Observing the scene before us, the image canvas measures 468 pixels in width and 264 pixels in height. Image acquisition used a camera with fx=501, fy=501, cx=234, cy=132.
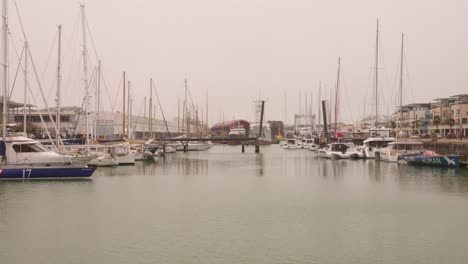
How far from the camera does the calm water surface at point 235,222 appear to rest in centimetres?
1895

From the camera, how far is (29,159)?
4038 cm

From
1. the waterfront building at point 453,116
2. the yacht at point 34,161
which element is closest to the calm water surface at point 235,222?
the yacht at point 34,161

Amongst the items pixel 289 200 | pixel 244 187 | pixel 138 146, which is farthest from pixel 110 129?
pixel 289 200

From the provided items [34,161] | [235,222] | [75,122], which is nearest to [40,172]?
[34,161]

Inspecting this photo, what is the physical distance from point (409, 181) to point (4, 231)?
32.1 metres

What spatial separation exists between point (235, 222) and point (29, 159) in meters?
22.9

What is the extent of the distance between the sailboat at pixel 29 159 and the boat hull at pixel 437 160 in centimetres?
3572

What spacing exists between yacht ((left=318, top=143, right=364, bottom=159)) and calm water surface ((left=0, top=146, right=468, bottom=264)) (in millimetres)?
29793

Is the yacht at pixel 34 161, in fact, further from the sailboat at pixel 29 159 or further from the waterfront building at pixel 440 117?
the waterfront building at pixel 440 117

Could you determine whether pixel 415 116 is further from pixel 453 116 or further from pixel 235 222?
pixel 235 222

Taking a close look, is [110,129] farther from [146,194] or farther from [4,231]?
[4,231]

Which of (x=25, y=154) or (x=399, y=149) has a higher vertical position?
(x=25, y=154)

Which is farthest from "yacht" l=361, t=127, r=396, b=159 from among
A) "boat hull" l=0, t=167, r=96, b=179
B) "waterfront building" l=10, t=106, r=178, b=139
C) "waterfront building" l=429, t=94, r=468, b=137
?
"boat hull" l=0, t=167, r=96, b=179

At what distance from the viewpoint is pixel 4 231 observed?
22688 millimetres
